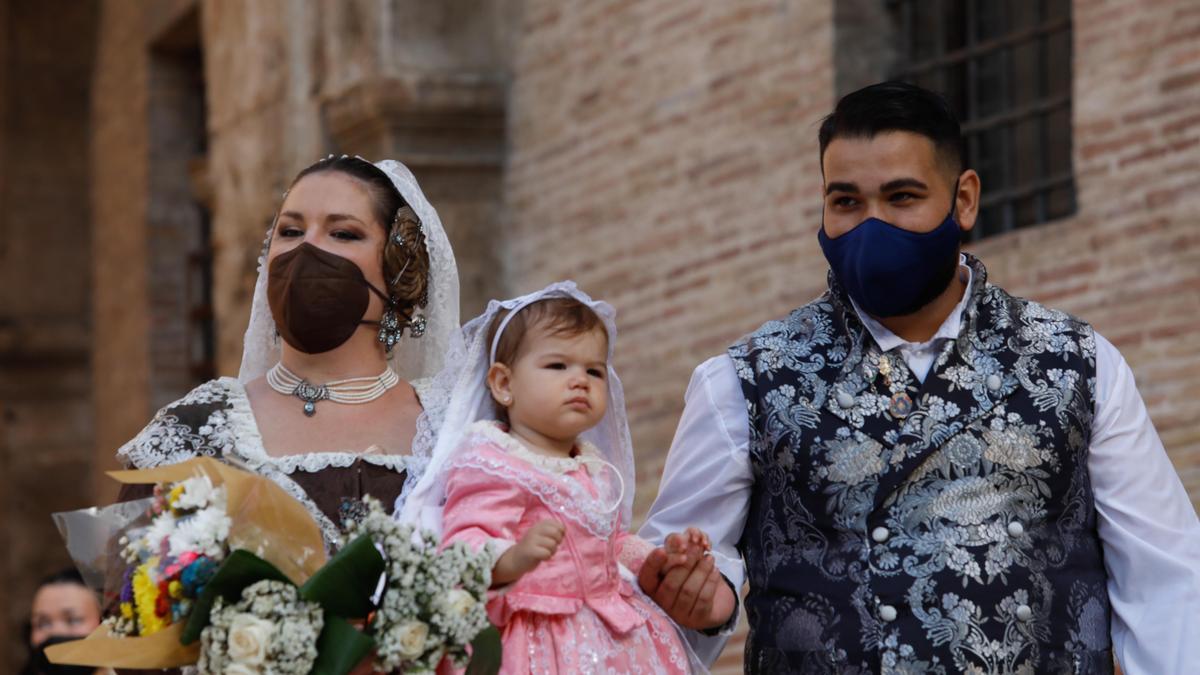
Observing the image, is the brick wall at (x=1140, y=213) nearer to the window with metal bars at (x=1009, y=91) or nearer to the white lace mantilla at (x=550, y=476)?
the window with metal bars at (x=1009, y=91)

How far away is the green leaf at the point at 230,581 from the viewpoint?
14.3 feet

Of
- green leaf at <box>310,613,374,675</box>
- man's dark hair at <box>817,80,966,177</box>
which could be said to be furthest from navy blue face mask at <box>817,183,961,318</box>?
green leaf at <box>310,613,374,675</box>

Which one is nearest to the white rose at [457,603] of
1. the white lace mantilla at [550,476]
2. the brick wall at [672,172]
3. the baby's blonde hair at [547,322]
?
the white lace mantilla at [550,476]

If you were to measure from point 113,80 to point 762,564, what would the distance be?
12.3m

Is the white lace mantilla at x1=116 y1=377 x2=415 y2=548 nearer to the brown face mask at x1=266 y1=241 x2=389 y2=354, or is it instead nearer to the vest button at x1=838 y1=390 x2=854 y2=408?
the brown face mask at x1=266 y1=241 x2=389 y2=354

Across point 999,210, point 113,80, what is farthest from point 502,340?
point 113,80

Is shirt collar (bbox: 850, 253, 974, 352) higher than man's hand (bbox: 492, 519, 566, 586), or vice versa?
shirt collar (bbox: 850, 253, 974, 352)

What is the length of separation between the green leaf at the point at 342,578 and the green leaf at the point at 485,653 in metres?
0.22

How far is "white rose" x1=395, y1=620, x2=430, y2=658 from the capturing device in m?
4.30

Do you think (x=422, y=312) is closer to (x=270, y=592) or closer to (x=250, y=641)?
(x=270, y=592)

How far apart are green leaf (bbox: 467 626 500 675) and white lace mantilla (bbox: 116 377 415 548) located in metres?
0.52

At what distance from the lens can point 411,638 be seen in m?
4.30

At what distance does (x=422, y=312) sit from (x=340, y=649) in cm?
119

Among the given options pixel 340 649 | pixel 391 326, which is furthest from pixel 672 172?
pixel 340 649
